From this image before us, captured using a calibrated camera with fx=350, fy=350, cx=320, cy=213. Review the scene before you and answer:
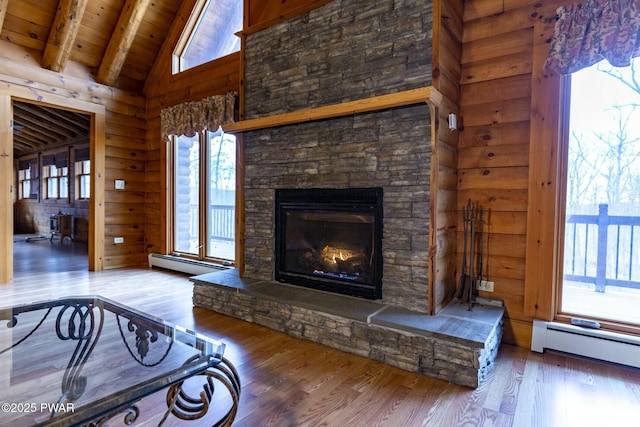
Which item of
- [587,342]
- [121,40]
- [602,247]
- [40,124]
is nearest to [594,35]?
[602,247]

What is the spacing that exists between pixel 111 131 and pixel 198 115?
5.29 feet

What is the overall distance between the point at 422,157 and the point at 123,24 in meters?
4.29

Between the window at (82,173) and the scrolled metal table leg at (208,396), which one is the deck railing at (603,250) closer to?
the scrolled metal table leg at (208,396)

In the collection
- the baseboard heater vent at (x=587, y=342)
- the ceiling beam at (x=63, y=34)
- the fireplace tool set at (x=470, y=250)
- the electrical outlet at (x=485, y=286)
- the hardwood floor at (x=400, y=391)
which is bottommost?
the hardwood floor at (x=400, y=391)

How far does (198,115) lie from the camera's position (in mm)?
4336

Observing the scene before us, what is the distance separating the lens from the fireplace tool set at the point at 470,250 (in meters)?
2.65

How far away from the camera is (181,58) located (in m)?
4.97

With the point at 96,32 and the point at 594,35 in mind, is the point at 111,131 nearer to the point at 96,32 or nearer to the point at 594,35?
the point at 96,32

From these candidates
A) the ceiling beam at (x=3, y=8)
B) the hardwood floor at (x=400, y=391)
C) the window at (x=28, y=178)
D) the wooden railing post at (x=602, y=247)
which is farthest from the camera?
the window at (x=28, y=178)

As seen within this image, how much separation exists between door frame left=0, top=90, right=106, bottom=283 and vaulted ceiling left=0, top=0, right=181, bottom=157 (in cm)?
41

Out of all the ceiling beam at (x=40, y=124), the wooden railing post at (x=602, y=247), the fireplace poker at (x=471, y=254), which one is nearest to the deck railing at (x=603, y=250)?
the wooden railing post at (x=602, y=247)

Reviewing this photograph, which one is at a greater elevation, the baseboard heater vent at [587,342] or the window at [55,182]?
the window at [55,182]

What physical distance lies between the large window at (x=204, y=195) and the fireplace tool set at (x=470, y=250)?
2768mm

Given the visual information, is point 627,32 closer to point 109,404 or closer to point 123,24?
point 109,404
